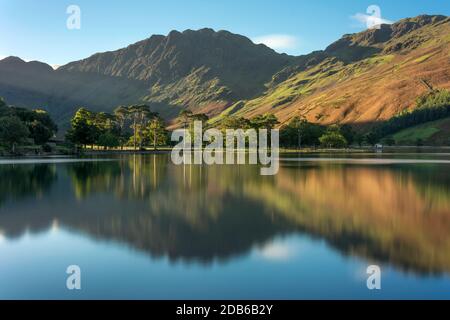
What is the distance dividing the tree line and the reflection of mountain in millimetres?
68776

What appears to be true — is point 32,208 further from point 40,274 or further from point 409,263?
point 409,263

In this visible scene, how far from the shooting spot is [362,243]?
18688 mm

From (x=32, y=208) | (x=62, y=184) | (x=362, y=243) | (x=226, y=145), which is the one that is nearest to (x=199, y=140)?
(x=226, y=145)

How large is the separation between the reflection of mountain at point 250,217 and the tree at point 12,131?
6826 centimetres

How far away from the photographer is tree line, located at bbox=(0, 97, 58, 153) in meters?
101

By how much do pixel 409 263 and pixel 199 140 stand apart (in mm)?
140703

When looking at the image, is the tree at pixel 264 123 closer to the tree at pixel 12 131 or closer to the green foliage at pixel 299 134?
the green foliage at pixel 299 134

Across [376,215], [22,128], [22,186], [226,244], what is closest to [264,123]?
[22,128]

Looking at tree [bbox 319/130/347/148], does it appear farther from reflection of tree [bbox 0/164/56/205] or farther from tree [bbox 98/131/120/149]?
reflection of tree [bbox 0/164/56/205]

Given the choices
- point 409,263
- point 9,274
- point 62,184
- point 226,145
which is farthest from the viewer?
point 226,145

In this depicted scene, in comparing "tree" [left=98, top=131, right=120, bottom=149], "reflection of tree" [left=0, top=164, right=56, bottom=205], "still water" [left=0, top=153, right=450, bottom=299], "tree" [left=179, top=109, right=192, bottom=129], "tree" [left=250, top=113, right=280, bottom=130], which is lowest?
"still water" [left=0, top=153, right=450, bottom=299]

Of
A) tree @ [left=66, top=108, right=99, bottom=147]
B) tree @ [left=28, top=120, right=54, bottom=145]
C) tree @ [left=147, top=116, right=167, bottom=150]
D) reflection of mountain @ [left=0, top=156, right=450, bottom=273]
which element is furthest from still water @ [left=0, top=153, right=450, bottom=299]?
tree @ [left=147, top=116, right=167, bottom=150]

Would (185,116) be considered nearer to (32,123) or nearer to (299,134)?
(299,134)

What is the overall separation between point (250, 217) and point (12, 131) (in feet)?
299
